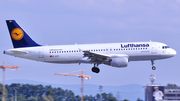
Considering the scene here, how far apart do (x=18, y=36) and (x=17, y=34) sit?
1.36 ft

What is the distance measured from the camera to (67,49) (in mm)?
49812

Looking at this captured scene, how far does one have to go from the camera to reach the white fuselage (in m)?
48.8

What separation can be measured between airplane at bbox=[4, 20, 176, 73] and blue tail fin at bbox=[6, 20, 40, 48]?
72 centimetres

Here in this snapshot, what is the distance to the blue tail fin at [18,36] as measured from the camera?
2037 inches

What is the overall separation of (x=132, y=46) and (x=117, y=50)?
224 centimetres

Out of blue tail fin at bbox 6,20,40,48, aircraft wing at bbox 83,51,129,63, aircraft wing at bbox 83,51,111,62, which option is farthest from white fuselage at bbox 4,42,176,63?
blue tail fin at bbox 6,20,40,48

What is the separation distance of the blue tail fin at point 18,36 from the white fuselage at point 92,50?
134 cm

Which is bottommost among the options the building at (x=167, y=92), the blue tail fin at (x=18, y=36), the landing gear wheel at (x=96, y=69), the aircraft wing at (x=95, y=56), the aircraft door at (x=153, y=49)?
the building at (x=167, y=92)

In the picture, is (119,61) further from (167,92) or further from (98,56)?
(167,92)

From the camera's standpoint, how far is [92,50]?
49125 mm

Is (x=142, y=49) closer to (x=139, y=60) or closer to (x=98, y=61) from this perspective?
(x=139, y=60)

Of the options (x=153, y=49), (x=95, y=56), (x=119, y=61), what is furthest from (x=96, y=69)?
(x=153, y=49)

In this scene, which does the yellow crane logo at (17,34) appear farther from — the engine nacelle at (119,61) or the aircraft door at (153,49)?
the aircraft door at (153,49)

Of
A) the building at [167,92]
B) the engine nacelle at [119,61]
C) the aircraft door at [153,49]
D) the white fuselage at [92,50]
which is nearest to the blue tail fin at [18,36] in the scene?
the white fuselage at [92,50]
